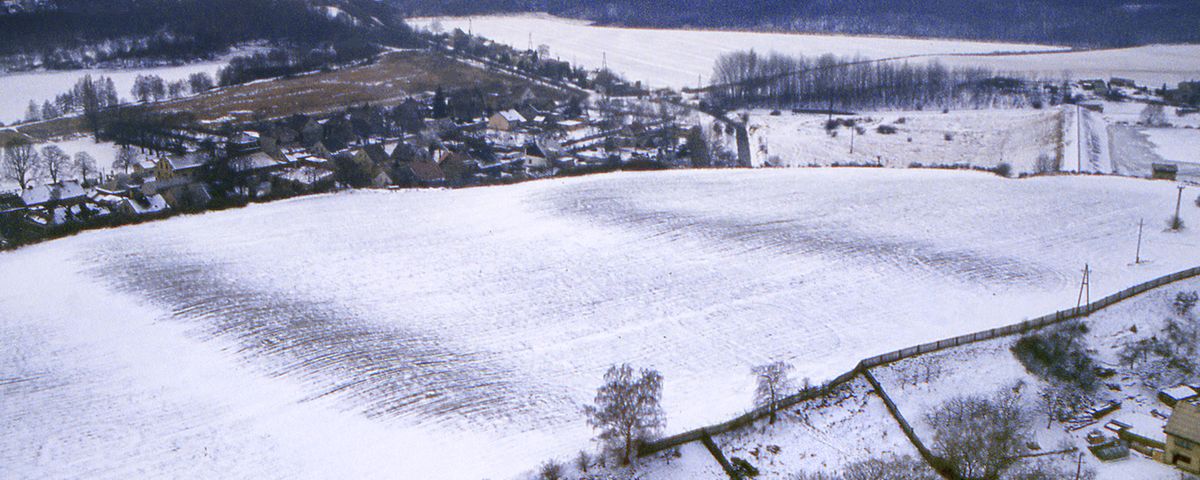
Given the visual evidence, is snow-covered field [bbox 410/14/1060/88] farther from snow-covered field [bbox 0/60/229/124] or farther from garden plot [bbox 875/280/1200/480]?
garden plot [bbox 875/280/1200/480]

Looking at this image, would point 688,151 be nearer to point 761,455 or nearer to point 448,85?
point 448,85

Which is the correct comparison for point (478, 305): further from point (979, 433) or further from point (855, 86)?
point (855, 86)

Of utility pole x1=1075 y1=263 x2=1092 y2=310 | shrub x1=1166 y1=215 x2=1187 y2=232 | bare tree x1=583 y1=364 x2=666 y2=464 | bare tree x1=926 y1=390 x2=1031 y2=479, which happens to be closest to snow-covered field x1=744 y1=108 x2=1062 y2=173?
shrub x1=1166 y1=215 x2=1187 y2=232

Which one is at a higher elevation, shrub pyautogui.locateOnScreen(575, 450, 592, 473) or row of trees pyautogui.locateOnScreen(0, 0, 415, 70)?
row of trees pyautogui.locateOnScreen(0, 0, 415, 70)

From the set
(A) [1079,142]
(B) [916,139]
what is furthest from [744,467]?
(B) [916,139]

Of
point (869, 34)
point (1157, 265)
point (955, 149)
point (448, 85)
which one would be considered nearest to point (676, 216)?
point (1157, 265)

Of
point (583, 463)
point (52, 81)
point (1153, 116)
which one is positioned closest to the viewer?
point (583, 463)

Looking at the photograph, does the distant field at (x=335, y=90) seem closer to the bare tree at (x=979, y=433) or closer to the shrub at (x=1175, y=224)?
the shrub at (x=1175, y=224)

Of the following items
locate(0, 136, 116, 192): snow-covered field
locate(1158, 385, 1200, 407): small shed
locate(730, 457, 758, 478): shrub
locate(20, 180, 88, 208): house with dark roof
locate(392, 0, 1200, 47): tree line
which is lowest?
locate(730, 457, 758, 478): shrub
